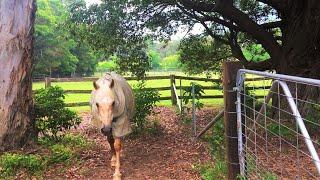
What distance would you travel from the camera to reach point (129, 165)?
7.16 m

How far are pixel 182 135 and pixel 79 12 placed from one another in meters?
4.74

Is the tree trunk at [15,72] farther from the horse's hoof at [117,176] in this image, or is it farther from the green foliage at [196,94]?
the green foliage at [196,94]

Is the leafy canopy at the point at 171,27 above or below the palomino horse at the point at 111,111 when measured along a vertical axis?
above

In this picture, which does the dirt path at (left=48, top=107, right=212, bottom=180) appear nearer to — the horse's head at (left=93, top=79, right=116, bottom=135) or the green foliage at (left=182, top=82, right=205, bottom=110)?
the green foliage at (left=182, top=82, right=205, bottom=110)

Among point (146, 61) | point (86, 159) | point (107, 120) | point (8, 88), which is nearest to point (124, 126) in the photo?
point (107, 120)

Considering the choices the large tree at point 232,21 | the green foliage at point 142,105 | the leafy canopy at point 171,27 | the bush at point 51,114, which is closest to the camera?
the bush at point 51,114

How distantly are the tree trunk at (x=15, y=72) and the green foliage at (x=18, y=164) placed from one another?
768 mm

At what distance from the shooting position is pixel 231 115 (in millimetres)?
4766

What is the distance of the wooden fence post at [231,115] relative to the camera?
466cm

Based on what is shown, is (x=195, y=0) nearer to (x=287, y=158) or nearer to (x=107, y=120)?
(x=287, y=158)

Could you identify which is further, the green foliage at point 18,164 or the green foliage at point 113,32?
the green foliage at point 113,32

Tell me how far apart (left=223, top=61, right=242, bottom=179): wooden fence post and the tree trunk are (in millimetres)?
4235

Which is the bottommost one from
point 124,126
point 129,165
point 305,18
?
point 129,165

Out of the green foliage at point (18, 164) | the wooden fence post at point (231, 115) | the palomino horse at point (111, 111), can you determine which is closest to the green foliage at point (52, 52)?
the green foliage at point (18, 164)
